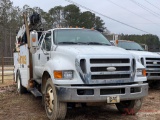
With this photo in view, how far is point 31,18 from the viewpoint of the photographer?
9.58 m

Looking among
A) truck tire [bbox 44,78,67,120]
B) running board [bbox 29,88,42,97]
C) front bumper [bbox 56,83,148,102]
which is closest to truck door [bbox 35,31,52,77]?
running board [bbox 29,88,42,97]

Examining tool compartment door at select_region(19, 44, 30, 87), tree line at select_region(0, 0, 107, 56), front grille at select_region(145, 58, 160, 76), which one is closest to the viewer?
tool compartment door at select_region(19, 44, 30, 87)

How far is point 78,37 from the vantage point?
7375 mm

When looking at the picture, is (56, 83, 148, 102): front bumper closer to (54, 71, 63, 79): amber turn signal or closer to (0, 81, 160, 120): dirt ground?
(54, 71, 63, 79): amber turn signal

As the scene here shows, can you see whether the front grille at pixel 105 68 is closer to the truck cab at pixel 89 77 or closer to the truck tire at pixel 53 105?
the truck cab at pixel 89 77

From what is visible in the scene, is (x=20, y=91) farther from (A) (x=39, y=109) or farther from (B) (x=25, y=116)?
(B) (x=25, y=116)

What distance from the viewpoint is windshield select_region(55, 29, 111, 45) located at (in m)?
7.16

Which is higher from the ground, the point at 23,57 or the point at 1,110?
the point at 23,57

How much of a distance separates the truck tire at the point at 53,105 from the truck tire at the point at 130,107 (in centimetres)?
172

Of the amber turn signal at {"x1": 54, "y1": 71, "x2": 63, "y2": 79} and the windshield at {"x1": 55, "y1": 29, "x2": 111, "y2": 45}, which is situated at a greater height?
the windshield at {"x1": 55, "y1": 29, "x2": 111, "y2": 45}

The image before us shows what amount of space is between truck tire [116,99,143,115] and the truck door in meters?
2.19

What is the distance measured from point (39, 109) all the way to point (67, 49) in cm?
222

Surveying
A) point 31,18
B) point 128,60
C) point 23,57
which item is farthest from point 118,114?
point 31,18

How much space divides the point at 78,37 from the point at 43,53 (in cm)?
98
